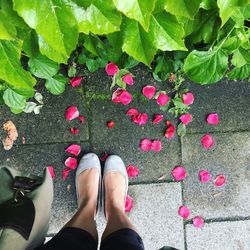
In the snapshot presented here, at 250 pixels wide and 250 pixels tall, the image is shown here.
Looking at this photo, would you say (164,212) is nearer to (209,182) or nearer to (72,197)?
(209,182)

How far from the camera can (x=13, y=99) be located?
1.67m

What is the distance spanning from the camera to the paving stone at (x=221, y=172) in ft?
6.52

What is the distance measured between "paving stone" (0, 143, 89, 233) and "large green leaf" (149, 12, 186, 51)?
1.01 m

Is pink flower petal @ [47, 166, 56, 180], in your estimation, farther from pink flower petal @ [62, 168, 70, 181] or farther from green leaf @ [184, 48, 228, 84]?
green leaf @ [184, 48, 228, 84]

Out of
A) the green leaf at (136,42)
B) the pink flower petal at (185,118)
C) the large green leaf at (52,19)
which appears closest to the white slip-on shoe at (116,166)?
the pink flower petal at (185,118)

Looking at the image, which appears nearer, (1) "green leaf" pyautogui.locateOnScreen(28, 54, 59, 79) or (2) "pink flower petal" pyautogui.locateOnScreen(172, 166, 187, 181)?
(1) "green leaf" pyautogui.locateOnScreen(28, 54, 59, 79)

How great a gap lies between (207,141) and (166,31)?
3.42 ft

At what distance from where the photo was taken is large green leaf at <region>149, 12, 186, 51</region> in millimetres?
1007

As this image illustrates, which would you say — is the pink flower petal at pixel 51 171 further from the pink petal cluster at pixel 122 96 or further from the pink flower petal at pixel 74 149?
the pink petal cluster at pixel 122 96

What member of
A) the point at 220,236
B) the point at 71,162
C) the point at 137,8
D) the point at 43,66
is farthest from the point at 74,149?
the point at 137,8

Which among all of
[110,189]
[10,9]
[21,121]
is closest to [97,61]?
[21,121]

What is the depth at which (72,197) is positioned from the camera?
1.97 m

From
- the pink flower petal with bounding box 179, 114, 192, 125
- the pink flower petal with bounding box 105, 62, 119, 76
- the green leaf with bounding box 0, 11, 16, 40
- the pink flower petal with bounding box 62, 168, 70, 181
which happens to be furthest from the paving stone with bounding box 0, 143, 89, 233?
the green leaf with bounding box 0, 11, 16, 40

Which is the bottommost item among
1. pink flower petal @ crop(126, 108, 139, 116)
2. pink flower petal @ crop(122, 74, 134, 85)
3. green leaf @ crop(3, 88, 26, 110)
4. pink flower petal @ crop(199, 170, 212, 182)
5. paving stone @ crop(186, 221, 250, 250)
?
paving stone @ crop(186, 221, 250, 250)
